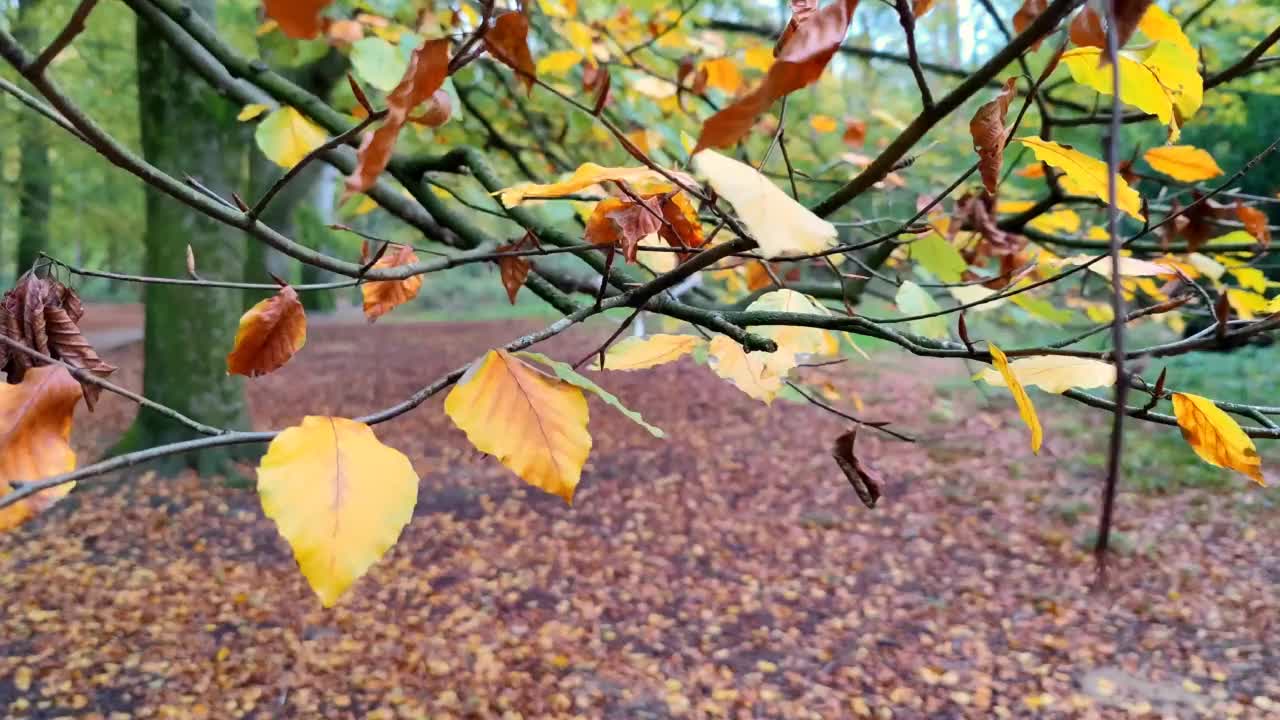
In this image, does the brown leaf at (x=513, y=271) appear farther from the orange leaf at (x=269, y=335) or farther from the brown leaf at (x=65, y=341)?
the brown leaf at (x=65, y=341)

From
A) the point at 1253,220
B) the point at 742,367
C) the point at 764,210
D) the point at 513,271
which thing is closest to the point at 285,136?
the point at 513,271

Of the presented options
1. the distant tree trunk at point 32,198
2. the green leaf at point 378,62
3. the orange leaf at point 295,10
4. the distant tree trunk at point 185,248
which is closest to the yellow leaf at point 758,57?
the green leaf at point 378,62

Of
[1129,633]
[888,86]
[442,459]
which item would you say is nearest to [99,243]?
[442,459]

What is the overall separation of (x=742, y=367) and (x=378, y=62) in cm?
85

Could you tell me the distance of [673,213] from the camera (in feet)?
2.76

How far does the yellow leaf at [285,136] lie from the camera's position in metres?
1.09

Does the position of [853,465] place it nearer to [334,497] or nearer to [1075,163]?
[1075,163]

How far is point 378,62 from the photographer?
1314 mm

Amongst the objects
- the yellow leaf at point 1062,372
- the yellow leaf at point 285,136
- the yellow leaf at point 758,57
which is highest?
the yellow leaf at point 758,57

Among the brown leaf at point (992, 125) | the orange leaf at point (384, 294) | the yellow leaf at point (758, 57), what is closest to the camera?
the brown leaf at point (992, 125)

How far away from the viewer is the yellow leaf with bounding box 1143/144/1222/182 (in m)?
1.05

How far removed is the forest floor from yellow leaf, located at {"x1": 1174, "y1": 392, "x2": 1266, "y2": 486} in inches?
105

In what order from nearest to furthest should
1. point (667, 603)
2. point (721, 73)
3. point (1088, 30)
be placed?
point (1088, 30), point (721, 73), point (667, 603)

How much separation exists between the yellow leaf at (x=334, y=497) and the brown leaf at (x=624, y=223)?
319 mm
